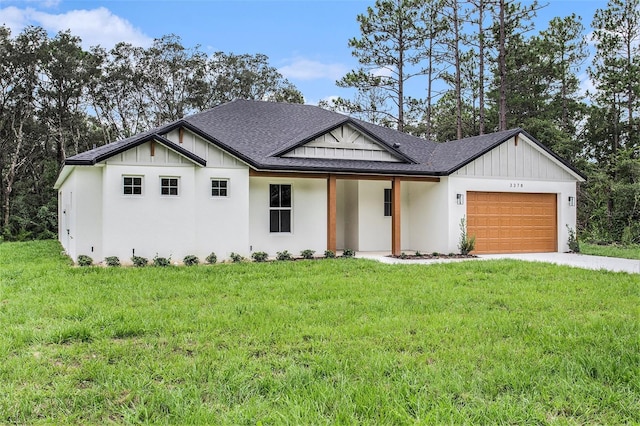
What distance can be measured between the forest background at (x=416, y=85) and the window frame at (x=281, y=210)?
526 inches

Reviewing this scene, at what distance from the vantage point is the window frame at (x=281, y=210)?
45.9ft

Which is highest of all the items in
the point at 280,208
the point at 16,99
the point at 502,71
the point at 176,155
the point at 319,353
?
the point at 502,71

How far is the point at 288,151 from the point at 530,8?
52.4 ft

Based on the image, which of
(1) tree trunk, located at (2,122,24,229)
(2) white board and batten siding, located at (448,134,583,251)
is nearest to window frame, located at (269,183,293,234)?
(2) white board and batten siding, located at (448,134,583,251)

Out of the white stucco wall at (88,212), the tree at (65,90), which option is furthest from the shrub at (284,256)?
the tree at (65,90)

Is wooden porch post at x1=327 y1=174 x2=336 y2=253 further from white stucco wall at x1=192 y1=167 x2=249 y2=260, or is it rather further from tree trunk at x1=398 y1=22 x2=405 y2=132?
tree trunk at x1=398 y1=22 x2=405 y2=132

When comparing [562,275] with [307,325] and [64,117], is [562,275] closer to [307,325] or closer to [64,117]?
[307,325]

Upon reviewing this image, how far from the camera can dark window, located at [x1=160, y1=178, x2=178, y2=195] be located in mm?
11789

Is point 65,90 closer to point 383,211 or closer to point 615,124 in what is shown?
point 383,211

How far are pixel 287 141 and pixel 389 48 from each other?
45.8 feet

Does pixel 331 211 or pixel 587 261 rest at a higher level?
pixel 331 211

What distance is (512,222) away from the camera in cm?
1523

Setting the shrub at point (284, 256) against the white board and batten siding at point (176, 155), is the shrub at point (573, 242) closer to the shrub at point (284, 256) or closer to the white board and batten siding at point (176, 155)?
the shrub at point (284, 256)

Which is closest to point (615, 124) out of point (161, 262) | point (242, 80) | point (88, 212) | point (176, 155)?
point (242, 80)
